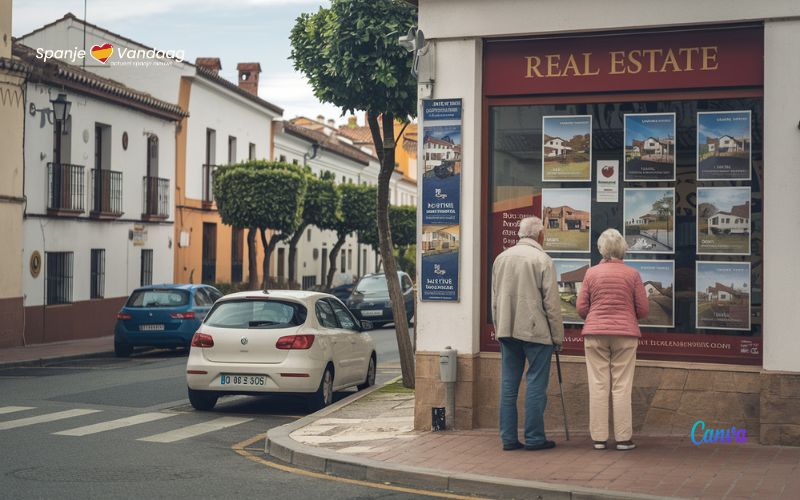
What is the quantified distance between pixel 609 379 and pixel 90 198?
22517 millimetres

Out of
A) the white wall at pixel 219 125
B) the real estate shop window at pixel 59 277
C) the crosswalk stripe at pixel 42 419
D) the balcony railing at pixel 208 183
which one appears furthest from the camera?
the balcony railing at pixel 208 183

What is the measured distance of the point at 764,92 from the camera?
917 centimetres

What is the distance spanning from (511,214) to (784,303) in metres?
2.56

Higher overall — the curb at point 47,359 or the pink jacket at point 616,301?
the pink jacket at point 616,301

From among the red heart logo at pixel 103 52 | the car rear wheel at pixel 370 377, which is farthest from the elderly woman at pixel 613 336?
the red heart logo at pixel 103 52

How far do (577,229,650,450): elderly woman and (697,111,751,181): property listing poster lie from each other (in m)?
1.27

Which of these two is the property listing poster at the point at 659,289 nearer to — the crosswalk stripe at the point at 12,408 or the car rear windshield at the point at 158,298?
the crosswalk stripe at the point at 12,408

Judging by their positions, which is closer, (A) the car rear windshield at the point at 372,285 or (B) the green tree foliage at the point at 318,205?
(A) the car rear windshield at the point at 372,285

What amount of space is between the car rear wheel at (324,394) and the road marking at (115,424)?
1.62 m

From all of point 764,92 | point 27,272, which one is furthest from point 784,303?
point 27,272

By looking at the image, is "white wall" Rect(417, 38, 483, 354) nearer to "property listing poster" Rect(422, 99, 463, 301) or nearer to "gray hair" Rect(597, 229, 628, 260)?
"property listing poster" Rect(422, 99, 463, 301)

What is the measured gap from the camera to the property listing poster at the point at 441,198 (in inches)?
396

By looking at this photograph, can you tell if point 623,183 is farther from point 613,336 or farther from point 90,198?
point 90,198

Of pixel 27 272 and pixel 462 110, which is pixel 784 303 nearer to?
pixel 462 110
